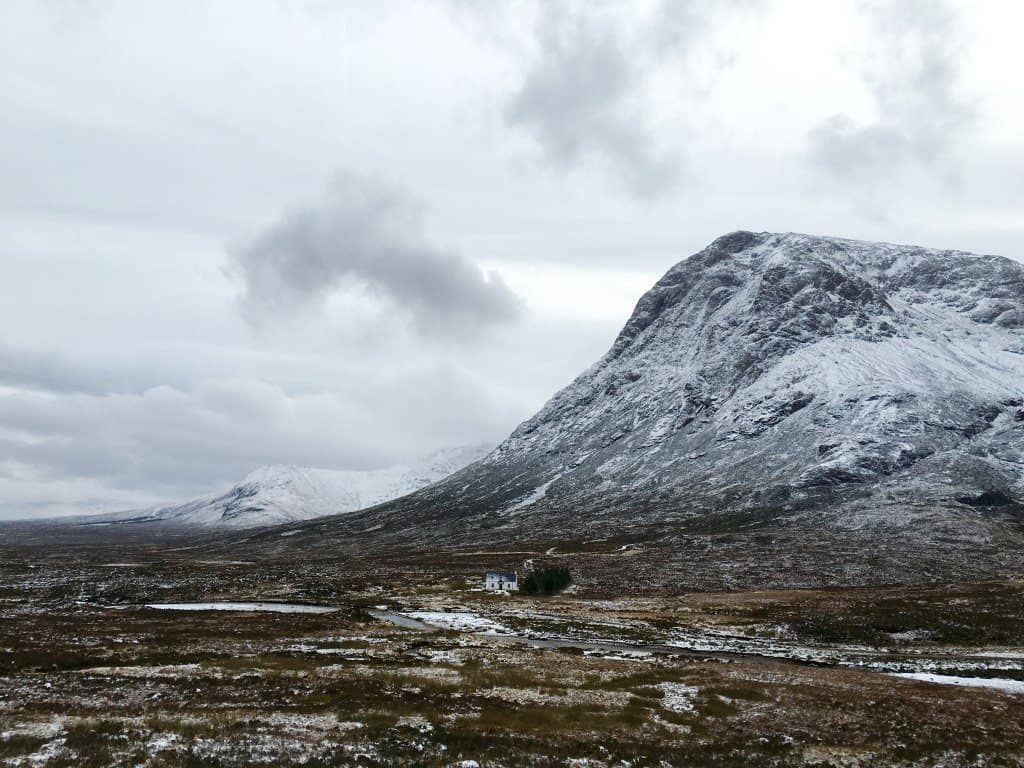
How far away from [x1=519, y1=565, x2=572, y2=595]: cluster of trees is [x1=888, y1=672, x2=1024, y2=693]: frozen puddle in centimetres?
6162

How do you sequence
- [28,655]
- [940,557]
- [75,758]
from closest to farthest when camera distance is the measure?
[75,758] → [28,655] → [940,557]

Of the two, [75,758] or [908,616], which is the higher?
[75,758]

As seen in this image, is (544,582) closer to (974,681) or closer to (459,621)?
(459,621)

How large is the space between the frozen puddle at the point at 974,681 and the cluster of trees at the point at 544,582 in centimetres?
6162

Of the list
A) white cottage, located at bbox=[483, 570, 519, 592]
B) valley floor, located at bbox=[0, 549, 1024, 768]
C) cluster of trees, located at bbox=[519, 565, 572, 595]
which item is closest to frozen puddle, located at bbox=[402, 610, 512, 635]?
valley floor, located at bbox=[0, 549, 1024, 768]

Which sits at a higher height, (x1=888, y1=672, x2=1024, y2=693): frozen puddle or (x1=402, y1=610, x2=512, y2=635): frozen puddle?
(x1=888, y1=672, x2=1024, y2=693): frozen puddle

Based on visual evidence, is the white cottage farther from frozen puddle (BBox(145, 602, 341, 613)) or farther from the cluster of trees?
frozen puddle (BBox(145, 602, 341, 613))

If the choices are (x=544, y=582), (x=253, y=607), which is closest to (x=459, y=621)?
(x=253, y=607)

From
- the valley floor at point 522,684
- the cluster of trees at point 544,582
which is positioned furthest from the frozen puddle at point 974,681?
the cluster of trees at point 544,582

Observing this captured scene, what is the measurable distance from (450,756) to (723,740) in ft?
41.7

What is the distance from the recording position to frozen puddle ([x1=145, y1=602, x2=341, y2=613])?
84.8m

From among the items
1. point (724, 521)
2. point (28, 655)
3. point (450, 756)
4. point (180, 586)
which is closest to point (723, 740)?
point (450, 756)

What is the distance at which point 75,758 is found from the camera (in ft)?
78.5

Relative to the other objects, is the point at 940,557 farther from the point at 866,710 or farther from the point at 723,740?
the point at 723,740
